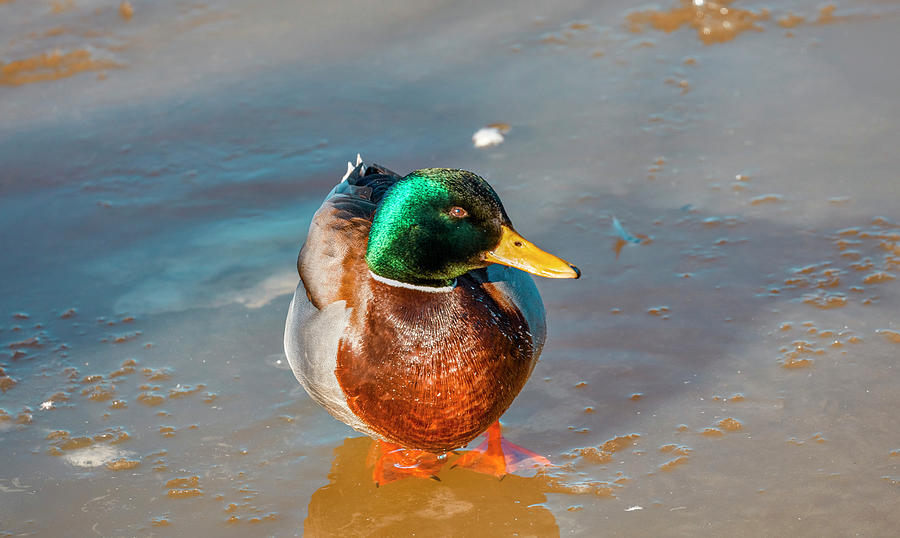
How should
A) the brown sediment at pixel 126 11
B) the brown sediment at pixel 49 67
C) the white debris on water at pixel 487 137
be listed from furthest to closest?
the brown sediment at pixel 126 11
the brown sediment at pixel 49 67
the white debris on water at pixel 487 137

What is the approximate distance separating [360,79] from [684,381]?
2987 millimetres

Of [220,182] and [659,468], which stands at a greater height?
[220,182]

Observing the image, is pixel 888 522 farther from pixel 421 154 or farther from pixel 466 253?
pixel 421 154

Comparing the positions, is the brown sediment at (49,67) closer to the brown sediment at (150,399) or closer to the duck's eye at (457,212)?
the brown sediment at (150,399)

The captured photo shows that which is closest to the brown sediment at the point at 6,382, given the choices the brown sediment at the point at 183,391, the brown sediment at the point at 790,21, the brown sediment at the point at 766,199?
the brown sediment at the point at 183,391

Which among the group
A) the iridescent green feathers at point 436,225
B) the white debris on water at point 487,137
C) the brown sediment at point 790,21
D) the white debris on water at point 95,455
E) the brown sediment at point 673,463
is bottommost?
the brown sediment at point 673,463

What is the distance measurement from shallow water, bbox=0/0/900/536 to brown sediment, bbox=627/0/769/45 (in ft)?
0.06

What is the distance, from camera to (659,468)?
3.35 meters

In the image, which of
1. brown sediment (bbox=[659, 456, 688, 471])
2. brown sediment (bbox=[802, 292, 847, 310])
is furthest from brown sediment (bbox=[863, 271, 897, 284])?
brown sediment (bbox=[659, 456, 688, 471])

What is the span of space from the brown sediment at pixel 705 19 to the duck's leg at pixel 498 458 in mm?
3377

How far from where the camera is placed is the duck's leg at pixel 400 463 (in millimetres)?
3525

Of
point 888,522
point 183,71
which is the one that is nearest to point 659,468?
point 888,522

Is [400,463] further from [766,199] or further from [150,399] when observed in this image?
[766,199]

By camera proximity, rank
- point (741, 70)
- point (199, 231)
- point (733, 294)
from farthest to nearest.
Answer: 1. point (741, 70)
2. point (199, 231)
3. point (733, 294)
